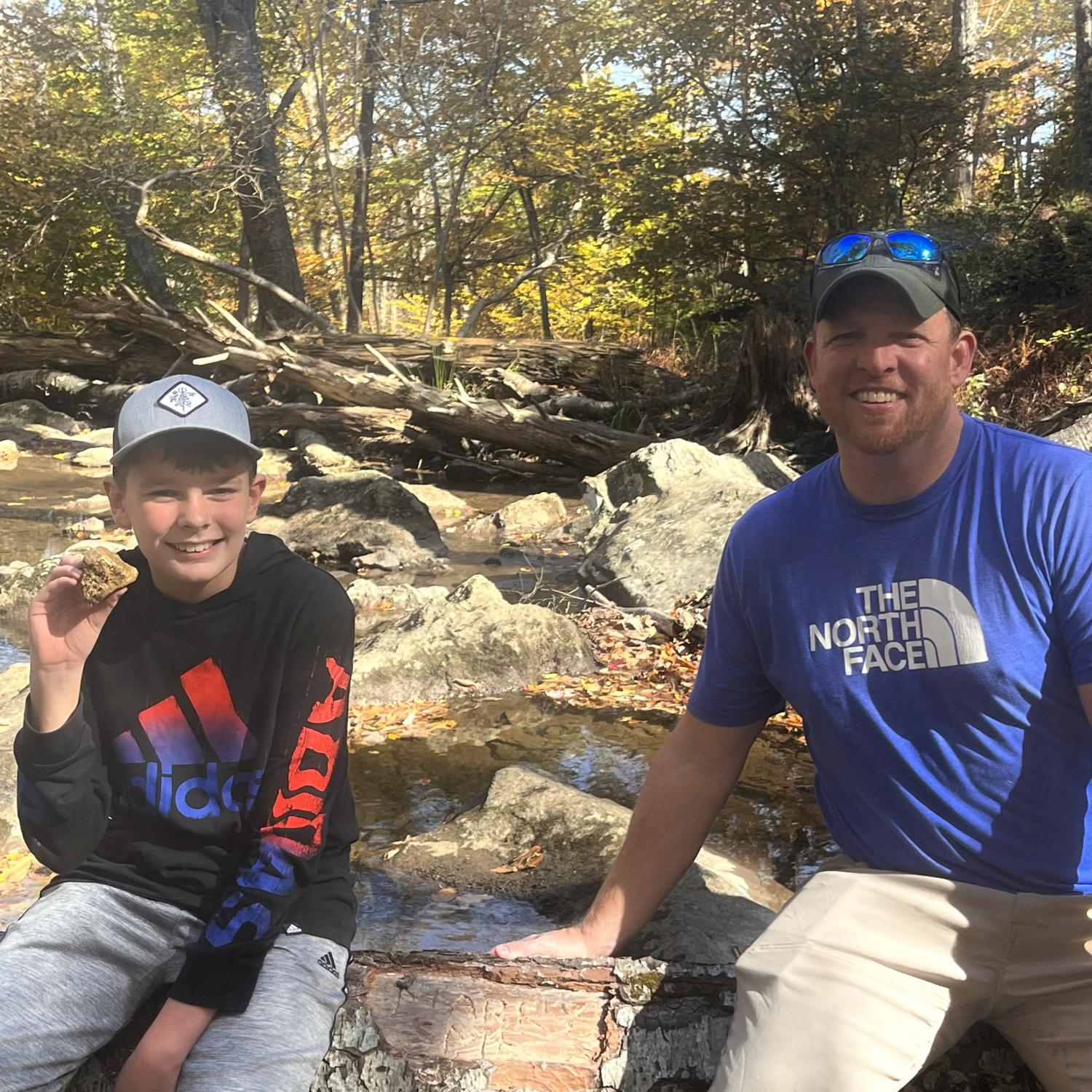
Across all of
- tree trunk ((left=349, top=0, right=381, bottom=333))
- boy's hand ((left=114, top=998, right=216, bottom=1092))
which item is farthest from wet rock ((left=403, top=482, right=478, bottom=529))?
boy's hand ((left=114, top=998, right=216, bottom=1092))

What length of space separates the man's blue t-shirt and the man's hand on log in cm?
55

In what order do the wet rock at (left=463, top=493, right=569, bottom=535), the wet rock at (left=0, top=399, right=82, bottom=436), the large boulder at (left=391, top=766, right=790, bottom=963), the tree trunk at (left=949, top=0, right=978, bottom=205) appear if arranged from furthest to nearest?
the wet rock at (left=0, top=399, right=82, bottom=436) → the tree trunk at (left=949, top=0, right=978, bottom=205) → the wet rock at (left=463, top=493, right=569, bottom=535) → the large boulder at (left=391, top=766, right=790, bottom=963)

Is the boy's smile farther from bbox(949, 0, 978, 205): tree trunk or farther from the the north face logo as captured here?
bbox(949, 0, 978, 205): tree trunk

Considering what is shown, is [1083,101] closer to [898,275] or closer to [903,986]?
[898,275]

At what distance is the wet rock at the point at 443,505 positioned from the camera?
11867 millimetres

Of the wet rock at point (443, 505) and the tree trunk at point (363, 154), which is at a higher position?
the tree trunk at point (363, 154)

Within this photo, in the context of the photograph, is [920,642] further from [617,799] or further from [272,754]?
[617,799]

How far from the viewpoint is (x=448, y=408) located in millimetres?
13148

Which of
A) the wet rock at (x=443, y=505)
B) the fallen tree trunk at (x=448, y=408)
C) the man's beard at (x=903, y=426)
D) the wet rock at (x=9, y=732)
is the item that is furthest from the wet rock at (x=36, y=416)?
the man's beard at (x=903, y=426)

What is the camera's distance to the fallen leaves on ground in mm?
4234

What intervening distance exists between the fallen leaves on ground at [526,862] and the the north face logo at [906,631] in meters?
2.47

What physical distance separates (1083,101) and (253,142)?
Result: 1190 centimetres

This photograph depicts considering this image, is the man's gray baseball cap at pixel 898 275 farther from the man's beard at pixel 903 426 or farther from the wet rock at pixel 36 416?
the wet rock at pixel 36 416

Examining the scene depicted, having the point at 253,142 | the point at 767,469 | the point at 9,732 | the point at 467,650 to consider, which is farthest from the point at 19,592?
the point at 253,142
